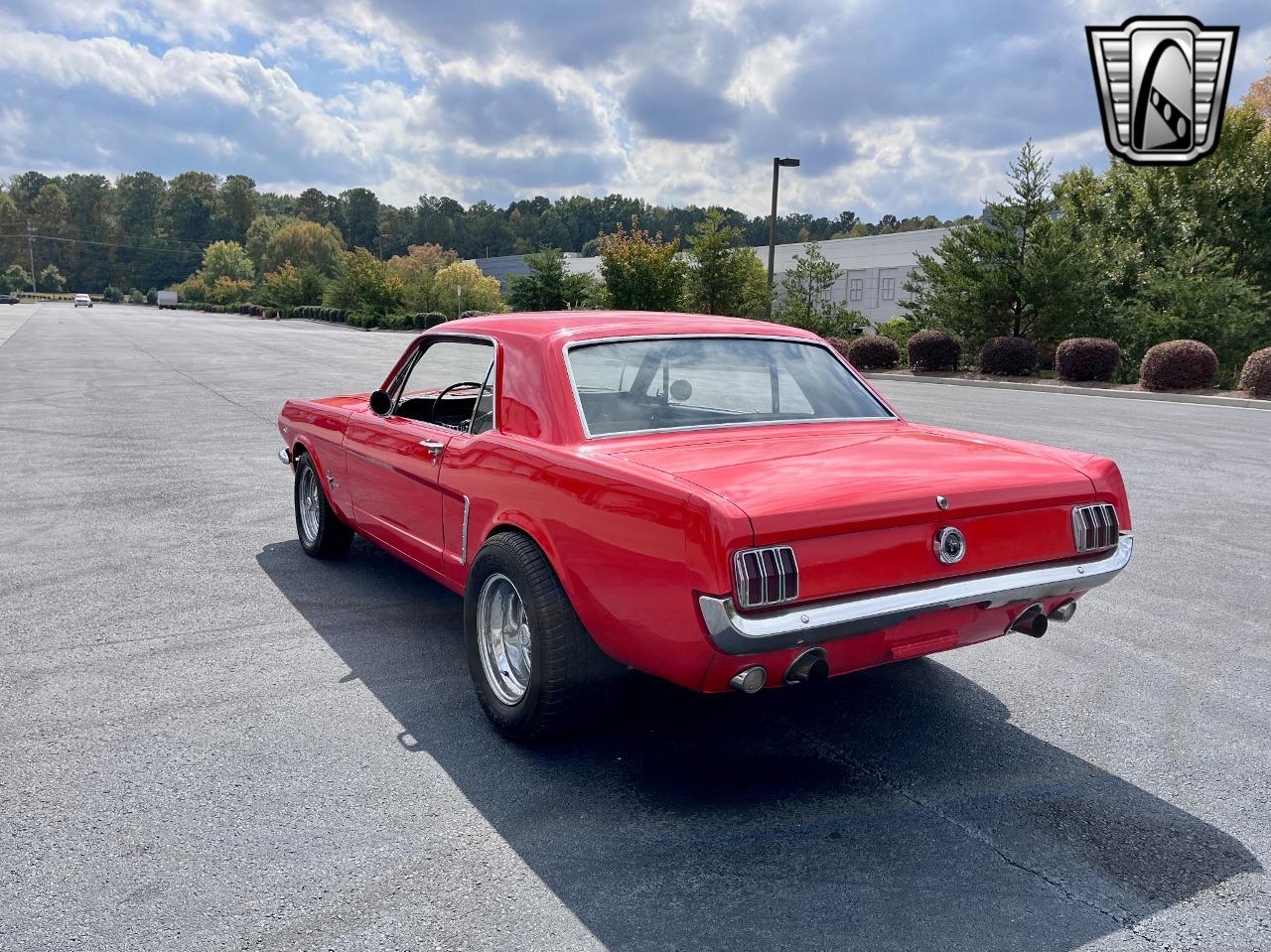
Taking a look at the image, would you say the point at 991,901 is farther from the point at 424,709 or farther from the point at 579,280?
the point at 579,280

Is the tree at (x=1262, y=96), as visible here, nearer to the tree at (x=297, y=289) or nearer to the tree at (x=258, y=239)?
Result: the tree at (x=297, y=289)

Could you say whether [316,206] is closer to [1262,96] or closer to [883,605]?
[1262,96]

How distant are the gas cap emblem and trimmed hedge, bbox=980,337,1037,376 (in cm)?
2455

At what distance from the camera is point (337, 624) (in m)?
4.98

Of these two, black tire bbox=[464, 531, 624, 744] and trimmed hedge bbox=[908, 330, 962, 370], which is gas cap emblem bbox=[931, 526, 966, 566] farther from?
trimmed hedge bbox=[908, 330, 962, 370]

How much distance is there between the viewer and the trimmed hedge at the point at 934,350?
89.5ft

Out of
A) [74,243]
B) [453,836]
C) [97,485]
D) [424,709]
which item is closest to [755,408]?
[424,709]

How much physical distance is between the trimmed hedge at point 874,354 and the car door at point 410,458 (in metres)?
24.4

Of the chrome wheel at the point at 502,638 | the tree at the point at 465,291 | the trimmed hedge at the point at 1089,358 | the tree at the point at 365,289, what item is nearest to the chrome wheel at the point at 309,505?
Result: the chrome wheel at the point at 502,638

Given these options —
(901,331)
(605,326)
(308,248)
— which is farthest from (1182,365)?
(308,248)

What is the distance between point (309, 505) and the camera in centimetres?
625

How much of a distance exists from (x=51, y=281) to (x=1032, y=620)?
7861 inches

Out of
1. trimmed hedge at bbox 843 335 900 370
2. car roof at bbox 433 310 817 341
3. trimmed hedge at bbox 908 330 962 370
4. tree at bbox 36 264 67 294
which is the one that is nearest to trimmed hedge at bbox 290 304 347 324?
trimmed hedge at bbox 843 335 900 370

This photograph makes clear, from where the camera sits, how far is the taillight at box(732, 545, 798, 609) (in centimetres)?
278
